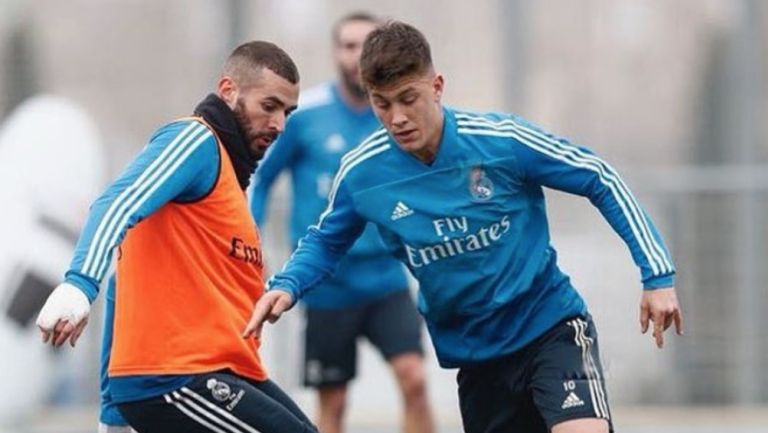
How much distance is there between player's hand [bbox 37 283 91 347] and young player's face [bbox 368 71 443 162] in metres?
1.22

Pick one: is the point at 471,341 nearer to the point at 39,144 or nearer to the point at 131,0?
the point at 39,144

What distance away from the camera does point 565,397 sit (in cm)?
648

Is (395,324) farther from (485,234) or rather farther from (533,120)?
(533,120)

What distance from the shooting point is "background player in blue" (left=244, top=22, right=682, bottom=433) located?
641 centimetres

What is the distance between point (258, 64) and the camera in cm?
634

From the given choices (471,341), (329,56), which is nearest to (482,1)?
(329,56)

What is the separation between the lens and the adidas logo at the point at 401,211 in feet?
21.5

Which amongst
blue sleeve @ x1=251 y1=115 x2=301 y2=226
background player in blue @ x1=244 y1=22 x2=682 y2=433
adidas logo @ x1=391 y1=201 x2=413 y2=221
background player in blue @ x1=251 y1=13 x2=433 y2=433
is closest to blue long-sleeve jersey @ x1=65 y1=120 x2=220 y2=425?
background player in blue @ x1=244 y1=22 x2=682 y2=433

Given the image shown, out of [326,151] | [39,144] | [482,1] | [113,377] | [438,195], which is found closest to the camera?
[113,377]

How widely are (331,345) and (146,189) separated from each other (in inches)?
156

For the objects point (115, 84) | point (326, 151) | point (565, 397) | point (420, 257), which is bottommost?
point (565, 397)

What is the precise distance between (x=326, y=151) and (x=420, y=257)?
293 cm

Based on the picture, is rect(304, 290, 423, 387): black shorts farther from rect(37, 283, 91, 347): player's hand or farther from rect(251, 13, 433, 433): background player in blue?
rect(37, 283, 91, 347): player's hand

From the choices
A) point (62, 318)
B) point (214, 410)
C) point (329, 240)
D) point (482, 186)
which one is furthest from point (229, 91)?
point (62, 318)
